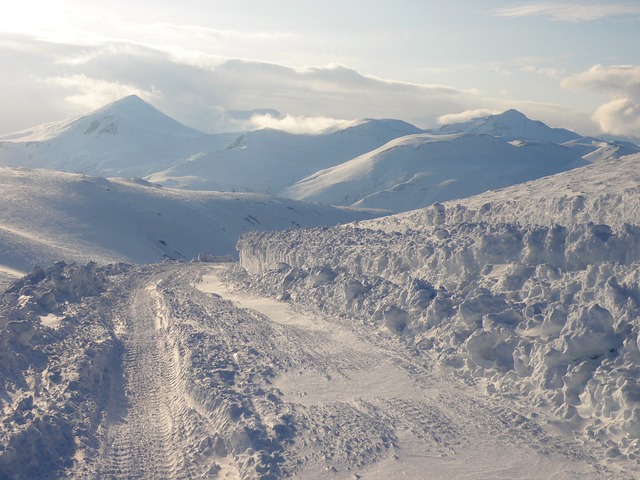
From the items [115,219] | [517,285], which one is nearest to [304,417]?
[517,285]

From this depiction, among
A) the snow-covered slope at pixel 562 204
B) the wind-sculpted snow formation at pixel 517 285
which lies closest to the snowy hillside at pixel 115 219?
the wind-sculpted snow formation at pixel 517 285

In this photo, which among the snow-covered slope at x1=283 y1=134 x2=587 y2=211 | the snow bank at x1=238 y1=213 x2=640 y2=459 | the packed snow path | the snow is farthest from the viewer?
the snow-covered slope at x1=283 y1=134 x2=587 y2=211

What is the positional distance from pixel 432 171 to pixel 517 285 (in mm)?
122116

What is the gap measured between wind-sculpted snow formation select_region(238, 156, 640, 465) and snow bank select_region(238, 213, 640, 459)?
0.04 meters

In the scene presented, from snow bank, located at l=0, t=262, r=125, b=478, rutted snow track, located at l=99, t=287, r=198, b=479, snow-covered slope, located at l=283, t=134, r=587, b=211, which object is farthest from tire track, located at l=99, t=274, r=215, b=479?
snow-covered slope, located at l=283, t=134, r=587, b=211

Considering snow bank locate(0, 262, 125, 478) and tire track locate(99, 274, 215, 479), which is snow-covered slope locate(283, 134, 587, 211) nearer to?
snow bank locate(0, 262, 125, 478)

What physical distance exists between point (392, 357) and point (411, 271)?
328 inches

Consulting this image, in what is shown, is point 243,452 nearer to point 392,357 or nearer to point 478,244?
point 392,357

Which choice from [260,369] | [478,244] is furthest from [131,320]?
[478,244]

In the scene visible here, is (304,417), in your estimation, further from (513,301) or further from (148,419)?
(513,301)

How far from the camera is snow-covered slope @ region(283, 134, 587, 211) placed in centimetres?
13175

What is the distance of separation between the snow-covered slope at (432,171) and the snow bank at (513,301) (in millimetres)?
96280

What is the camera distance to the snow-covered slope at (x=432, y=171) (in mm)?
131750

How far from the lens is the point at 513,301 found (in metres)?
21.9
